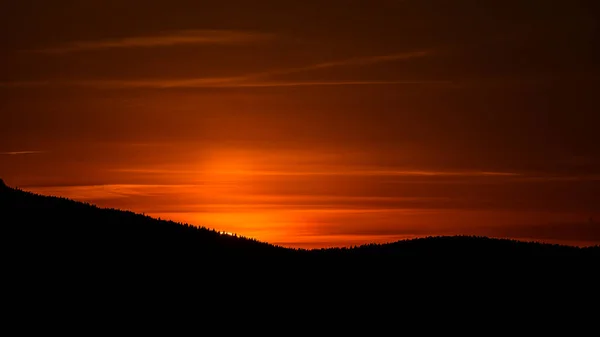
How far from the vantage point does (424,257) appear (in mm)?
46594

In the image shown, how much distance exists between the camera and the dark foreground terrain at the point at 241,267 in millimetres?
39625

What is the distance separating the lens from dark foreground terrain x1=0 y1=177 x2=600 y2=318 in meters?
39.6

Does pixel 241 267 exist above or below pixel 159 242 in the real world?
below

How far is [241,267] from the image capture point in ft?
142

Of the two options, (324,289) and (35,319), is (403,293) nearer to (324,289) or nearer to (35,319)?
(324,289)

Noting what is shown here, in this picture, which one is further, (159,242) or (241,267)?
(159,242)

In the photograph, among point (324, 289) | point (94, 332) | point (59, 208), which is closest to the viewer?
point (94, 332)

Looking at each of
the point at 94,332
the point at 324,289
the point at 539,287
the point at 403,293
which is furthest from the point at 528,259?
the point at 94,332

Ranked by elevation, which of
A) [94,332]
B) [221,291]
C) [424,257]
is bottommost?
[94,332]

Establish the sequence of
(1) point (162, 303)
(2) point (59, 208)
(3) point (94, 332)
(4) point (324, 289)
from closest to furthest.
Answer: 1. (3) point (94, 332)
2. (1) point (162, 303)
3. (4) point (324, 289)
4. (2) point (59, 208)

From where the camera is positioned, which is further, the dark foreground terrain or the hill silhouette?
the hill silhouette

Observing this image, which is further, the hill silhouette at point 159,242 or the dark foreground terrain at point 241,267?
the hill silhouette at point 159,242

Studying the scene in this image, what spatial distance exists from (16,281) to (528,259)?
24.6 m

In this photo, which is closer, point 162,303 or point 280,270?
point 162,303
